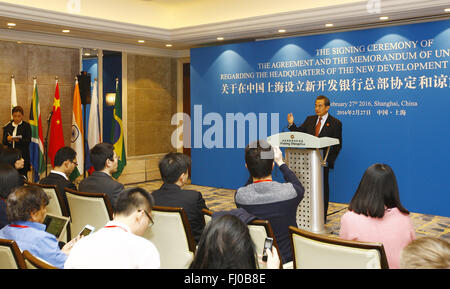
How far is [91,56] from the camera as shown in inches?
339

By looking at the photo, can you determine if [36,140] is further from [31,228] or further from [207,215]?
[207,215]

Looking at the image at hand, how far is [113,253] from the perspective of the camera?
5.89 ft

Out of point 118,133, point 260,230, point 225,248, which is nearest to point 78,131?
point 118,133

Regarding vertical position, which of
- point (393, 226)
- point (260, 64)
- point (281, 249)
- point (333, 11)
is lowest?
point (281, 249)

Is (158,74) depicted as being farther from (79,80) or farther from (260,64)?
(260,64)

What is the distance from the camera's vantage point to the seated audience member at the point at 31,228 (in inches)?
93.2

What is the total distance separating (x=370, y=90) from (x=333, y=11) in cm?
133

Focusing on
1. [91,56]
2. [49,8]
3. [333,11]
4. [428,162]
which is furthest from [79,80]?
[428,162]

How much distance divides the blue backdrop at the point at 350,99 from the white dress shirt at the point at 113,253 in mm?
5433

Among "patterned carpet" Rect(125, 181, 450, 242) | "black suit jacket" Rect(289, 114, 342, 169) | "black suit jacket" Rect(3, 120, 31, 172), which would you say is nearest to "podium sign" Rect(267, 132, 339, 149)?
"black suit jacket" Rect(289, 114, 342, 169)

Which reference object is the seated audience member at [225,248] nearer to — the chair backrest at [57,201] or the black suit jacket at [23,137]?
the chair backrest at [57,201]

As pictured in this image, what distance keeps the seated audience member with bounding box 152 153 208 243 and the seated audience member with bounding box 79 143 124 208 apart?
0.69m

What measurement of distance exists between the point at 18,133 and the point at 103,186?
4.20m

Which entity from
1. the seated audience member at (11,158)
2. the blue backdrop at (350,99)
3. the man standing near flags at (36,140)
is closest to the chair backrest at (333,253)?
the seated audience member at (11,158)
